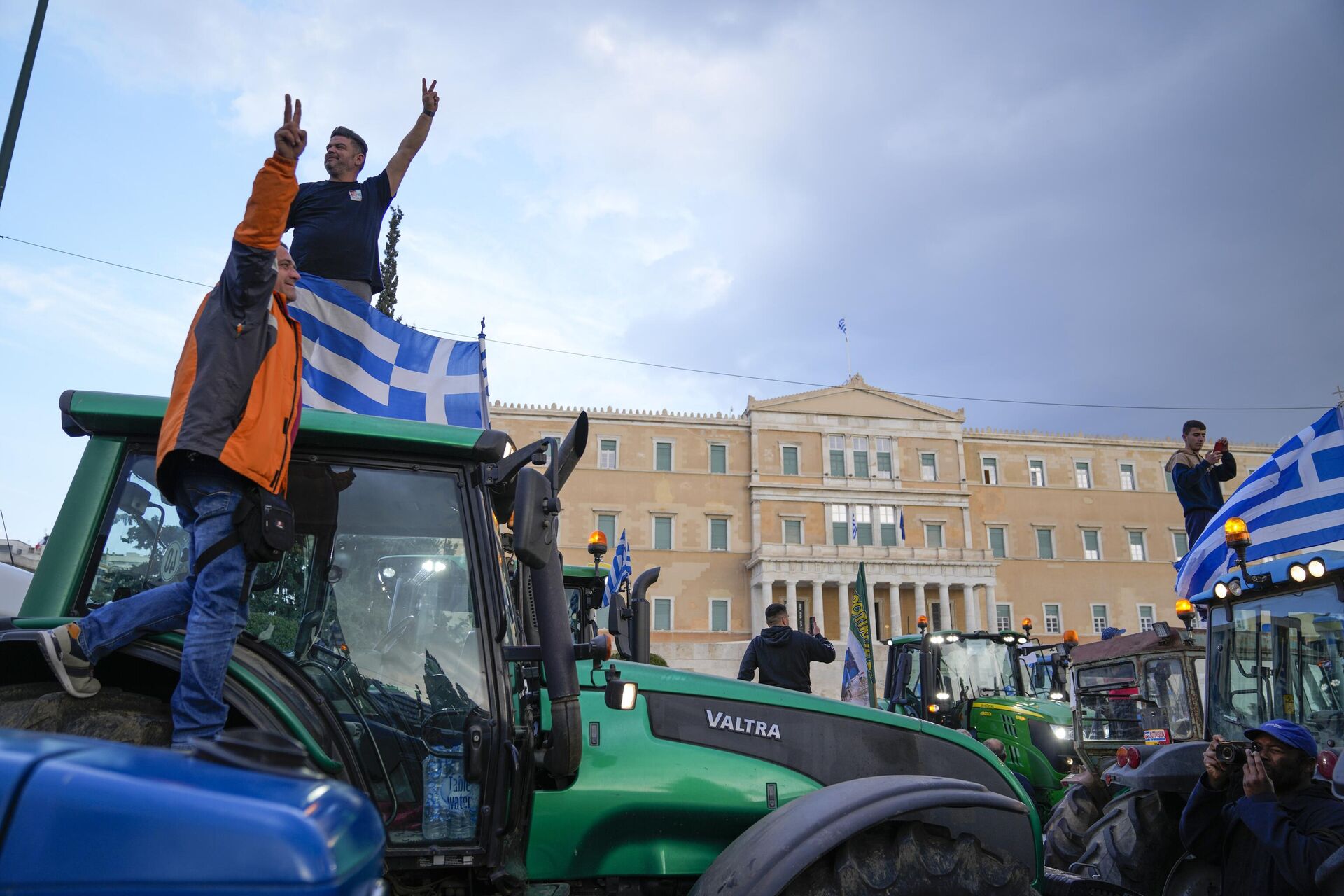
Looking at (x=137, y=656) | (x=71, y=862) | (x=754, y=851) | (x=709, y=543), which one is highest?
(x=709, y=543)

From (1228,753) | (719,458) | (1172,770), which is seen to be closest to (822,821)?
(1228,753)

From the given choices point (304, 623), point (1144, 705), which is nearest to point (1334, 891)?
point (304, 623)

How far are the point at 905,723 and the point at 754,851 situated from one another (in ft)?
4.06

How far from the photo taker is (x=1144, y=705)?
977 cm

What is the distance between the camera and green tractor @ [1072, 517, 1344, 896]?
193 inches

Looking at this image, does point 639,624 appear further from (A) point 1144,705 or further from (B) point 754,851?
Answer: (A) point 1144,705

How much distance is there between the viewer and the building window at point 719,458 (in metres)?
53.3

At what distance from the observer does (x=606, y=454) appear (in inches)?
2050

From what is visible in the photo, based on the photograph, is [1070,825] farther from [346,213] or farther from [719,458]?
[719,458]

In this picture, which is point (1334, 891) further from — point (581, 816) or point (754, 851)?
point (581, 816)

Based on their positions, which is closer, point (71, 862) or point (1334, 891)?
point (71, 862)

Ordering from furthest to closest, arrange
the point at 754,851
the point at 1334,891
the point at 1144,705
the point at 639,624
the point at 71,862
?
the point at 1144,705, the point at 639,624, the point at 1334,891, the point at 754,851, the point at 71,862

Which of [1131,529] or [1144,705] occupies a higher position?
[1131,529]

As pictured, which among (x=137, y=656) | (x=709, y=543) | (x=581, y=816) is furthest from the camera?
(x=709, y=543)
